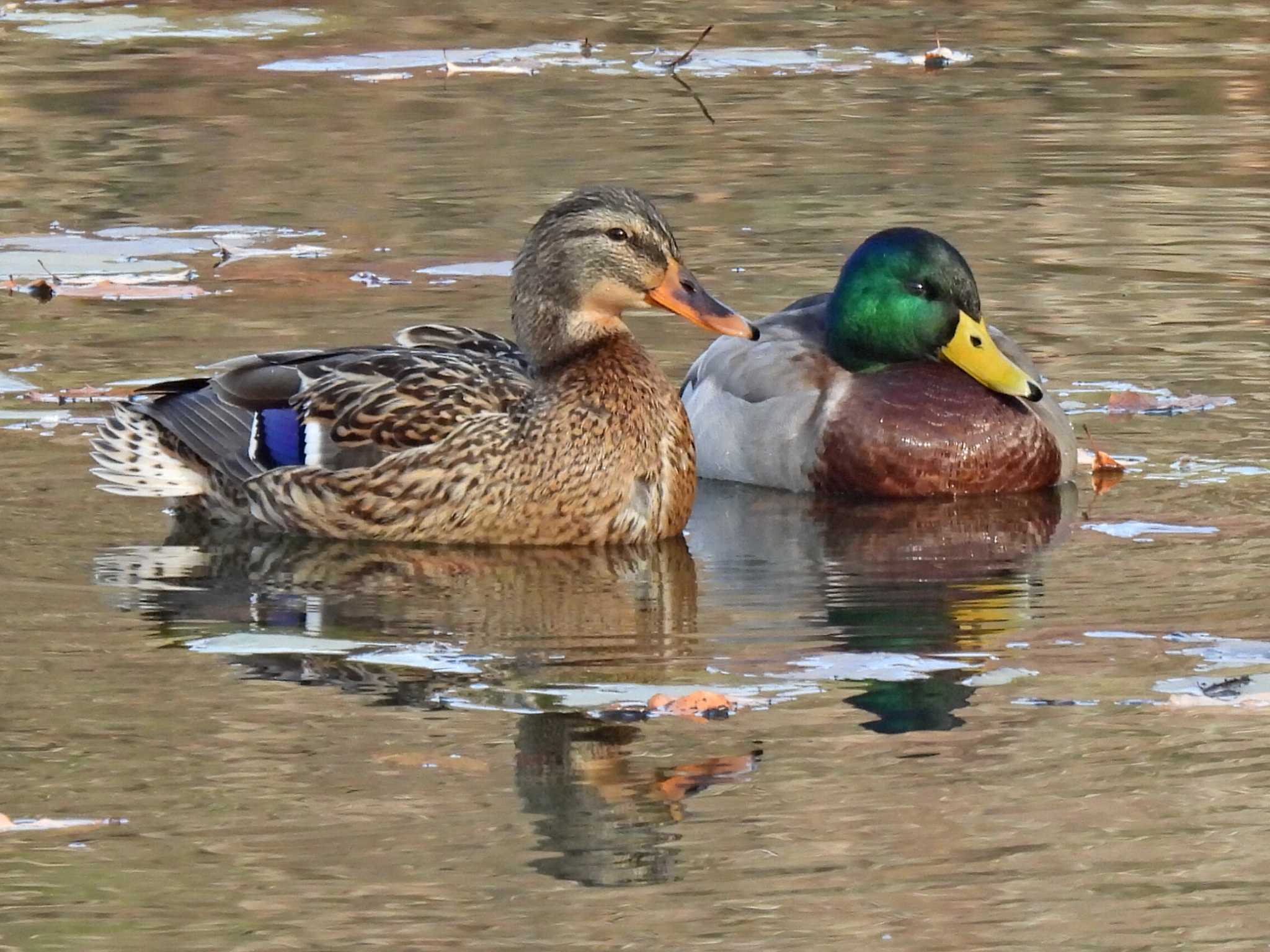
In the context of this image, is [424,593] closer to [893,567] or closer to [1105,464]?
[893,567]

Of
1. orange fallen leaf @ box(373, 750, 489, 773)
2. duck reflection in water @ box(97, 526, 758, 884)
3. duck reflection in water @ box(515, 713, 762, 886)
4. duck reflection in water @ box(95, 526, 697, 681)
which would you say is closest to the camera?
duck reflection in water @ box(515, 713, 762, 886)

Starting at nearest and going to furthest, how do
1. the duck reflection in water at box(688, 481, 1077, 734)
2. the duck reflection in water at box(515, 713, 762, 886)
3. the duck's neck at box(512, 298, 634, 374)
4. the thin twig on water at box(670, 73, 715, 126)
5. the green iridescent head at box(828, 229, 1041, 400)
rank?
the duck reflection in water at box(515, 713, 762, 886) → the duck reflection in water at box(688, 481, 1077, 734) → the duck's neck at box(512, 298, 634, 374) → the green iridescent head at box(828, 229, 1041, 400) → the thin twig on water at box(670, 73, 715, 126)

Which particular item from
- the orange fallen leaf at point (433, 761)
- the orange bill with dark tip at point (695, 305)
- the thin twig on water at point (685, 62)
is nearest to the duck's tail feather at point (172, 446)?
the orange bill with dark tip at point (695, 305)

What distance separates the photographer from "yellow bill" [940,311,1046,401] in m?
9.00

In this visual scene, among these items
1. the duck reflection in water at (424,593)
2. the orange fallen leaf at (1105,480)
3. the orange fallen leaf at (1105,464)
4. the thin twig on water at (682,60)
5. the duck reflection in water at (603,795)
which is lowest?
the duck reflection in water at (603,795)

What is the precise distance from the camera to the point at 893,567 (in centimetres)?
796

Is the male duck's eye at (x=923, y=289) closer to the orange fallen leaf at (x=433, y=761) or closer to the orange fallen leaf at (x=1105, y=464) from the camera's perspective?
the orange fallen leaf at (x=1105, y=464)

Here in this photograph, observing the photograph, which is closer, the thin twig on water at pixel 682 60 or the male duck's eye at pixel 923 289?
the male duck's eye at pixel 923 289

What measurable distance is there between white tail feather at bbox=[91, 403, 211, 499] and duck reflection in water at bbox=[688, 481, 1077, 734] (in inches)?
64.4

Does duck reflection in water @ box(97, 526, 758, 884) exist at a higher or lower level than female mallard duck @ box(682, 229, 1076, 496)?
lower

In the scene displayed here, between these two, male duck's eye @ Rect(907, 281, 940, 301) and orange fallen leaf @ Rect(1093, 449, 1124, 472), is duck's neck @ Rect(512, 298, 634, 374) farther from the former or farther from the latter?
orange fallen leaf @ Rect(1093, 449, 1124, 472)

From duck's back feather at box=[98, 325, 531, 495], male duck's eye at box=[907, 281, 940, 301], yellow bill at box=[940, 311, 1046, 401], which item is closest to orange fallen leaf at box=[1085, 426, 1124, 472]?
yellow bill at box=[940, 311, 1046, 401]

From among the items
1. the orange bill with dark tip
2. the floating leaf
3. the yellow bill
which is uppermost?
the orange bill with dark tip

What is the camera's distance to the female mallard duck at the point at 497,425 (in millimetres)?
8188
